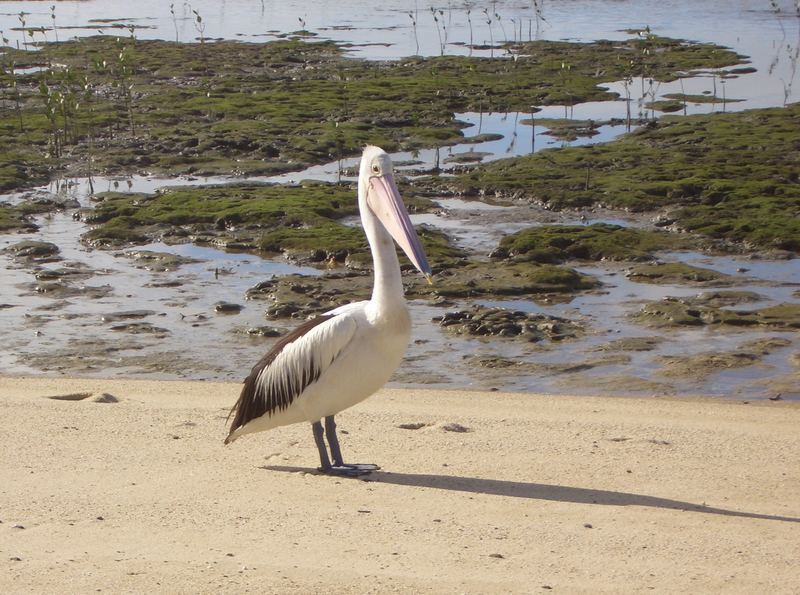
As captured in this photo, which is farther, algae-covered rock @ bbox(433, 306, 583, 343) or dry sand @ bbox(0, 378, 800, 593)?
algae-covered rock @ bbox(433, 306, 583, 343)

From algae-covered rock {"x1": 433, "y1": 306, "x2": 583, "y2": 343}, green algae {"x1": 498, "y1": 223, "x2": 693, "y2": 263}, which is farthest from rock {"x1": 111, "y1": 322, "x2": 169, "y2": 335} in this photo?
green algae {"x1": 498, "y1": 223, "x2": 693, "y2": 263}

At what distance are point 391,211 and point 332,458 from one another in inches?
58.7

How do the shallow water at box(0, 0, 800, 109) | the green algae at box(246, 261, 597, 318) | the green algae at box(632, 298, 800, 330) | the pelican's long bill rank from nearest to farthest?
the pelican's long bill, the green algae at box(632, 298, 800, 330), the green algae at box(246, 261, 597, 318), the shallow water at box(0, 0, 800, 109)

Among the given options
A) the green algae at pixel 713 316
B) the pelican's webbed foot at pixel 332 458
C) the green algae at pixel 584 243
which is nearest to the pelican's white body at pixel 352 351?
the pelican's webbed foot at pixel 332 458

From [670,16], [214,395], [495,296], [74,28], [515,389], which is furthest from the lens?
[670,16]

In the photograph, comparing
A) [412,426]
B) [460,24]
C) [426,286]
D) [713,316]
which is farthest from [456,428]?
[460,24]

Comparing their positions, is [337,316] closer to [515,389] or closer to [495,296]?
[515,389]

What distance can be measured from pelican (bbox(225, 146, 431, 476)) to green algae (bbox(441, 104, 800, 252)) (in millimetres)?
9588

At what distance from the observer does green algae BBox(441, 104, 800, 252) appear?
15891 mm

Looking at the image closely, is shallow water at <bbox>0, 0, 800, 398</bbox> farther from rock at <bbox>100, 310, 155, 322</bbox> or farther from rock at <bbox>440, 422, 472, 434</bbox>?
rock at <bbox>440, 422, 472, 434</bbox>

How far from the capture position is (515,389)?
1023cm

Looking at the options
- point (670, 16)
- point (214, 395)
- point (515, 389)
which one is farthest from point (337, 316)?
point (670, 16)

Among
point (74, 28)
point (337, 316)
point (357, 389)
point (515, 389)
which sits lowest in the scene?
point (515, 389)

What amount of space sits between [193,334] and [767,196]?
9212mm
